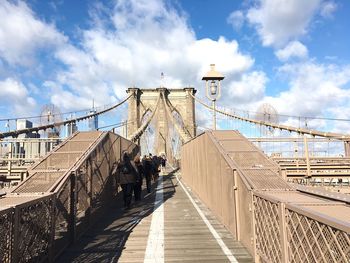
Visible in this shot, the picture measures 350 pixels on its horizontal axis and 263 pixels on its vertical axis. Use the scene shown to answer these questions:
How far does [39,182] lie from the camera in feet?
18.3

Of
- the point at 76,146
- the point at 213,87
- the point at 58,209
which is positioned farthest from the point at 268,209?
the point at 213,87

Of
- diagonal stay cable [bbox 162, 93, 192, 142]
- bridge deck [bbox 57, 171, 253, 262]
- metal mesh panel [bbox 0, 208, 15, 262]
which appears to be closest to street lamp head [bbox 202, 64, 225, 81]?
bridge deck [bbox 57, 171, 253, 262]

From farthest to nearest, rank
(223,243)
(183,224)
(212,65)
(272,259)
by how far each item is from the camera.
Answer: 1. (212,65)
2. (183,224)
3. (223,243)
4. (272,259)

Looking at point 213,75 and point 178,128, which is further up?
point 178,128

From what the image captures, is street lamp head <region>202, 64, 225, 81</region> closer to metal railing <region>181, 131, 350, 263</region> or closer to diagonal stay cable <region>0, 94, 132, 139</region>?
metal railing <region>181, 131, 350, 263</region>

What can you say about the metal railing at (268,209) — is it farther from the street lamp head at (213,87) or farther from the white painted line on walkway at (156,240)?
the street lamp head at (213,87)

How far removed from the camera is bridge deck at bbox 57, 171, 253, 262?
5.24m

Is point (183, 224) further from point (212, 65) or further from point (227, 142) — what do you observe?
point (212, 65)

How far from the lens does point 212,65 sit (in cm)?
1468

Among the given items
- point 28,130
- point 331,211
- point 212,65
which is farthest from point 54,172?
point 28,130

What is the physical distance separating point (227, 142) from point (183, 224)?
1907 mm

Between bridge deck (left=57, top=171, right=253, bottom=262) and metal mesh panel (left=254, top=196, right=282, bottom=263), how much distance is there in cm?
45

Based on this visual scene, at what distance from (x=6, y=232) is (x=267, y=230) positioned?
2.88 metres

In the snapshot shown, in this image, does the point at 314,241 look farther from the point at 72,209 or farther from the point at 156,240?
the point at 72,209
